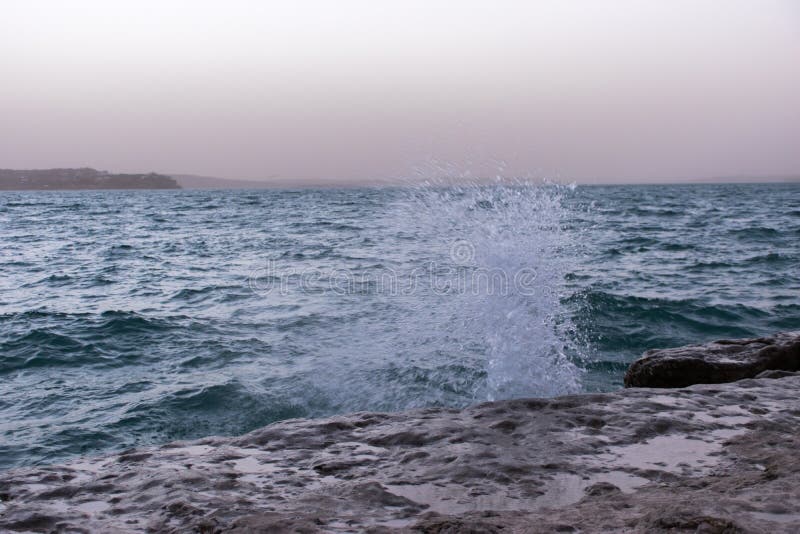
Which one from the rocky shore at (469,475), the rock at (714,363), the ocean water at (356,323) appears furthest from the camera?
the ocean water at (356,323)

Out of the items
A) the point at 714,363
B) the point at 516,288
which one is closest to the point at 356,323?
the point at 516,288

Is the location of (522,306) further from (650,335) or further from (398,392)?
(650,335)

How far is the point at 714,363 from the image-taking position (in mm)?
4523

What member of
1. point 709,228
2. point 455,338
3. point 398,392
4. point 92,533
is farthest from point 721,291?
point 709,228

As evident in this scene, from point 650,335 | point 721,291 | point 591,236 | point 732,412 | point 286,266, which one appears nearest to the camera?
point 732,412

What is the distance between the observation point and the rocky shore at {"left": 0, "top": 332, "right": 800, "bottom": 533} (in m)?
2.09

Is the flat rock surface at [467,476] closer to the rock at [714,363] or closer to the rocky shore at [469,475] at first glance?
the rocky shore at [469,475]

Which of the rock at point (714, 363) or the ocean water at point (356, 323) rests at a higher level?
the rock at point (714, 363)

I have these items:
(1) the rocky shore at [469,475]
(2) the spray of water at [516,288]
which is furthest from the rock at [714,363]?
(2) the spray of water at [516,288]

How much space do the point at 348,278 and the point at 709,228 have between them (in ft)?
55.8

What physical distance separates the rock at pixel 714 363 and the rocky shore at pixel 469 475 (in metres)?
1.02

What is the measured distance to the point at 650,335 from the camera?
357 inches

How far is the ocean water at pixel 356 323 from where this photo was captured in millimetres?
6211

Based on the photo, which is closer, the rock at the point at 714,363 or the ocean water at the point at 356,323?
the rock at the point at 714,363
